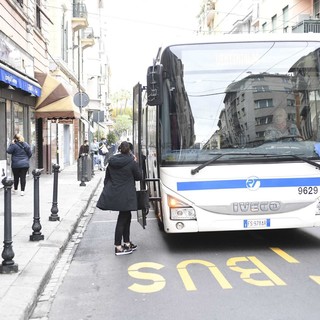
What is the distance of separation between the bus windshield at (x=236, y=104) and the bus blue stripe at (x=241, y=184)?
12.1 inches

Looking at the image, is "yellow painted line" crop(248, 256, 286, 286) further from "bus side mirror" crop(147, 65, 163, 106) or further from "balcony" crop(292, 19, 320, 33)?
"balcony" crop(292, 19, 320, 33)

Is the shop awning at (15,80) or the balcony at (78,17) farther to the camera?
the balcony at (78,17)

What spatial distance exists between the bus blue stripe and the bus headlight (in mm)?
215

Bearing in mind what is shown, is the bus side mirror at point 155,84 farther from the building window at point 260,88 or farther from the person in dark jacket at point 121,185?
→ the building window at point 260,88

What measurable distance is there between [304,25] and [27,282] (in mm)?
24339

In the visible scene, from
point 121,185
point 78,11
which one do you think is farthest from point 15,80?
point 78,11

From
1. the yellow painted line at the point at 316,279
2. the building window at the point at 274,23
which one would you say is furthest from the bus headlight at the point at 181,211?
the building window at the point at 274,23

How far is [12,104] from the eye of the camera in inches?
637

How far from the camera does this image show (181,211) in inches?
278

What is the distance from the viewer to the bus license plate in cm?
711

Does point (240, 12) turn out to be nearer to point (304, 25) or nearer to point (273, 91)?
point (304, 25)

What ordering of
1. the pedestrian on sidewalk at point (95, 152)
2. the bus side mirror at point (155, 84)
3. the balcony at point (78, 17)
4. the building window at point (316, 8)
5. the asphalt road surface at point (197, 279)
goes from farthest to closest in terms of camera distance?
the balcony at point (78, 17)
the building window at point (316, 8)
the pedestrian on sidewalk at point (95, 152)
the bus side mirror at point (155, 84)
the asphalt road surface at point (197, 279)

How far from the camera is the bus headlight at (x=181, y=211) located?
23.1ft

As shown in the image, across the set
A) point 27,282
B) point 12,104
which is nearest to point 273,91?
point 27,282
